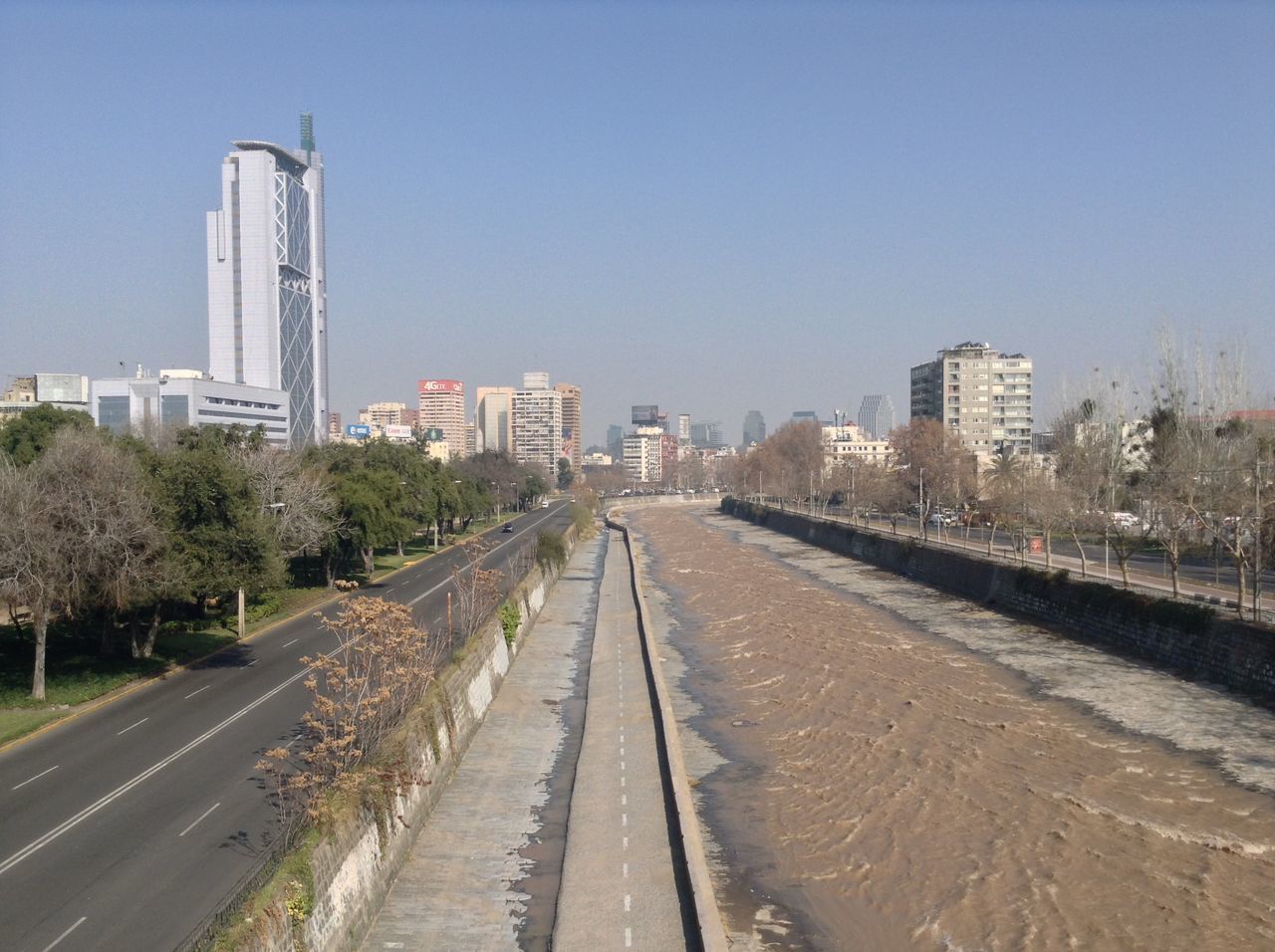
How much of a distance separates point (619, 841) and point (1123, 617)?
962 inches

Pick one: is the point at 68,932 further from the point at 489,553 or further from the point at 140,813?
the point at 489,553

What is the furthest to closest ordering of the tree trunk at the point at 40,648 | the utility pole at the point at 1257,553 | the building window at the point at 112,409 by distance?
the building window at the point at 112,409 < the utility pole at the point at 1257,553 < the tree trunk at the point at 40,648

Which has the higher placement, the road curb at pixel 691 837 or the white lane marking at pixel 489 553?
the white lane marking at pixel 489 553

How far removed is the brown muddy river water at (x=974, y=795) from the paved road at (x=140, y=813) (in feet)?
25.3

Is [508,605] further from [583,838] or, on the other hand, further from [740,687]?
[583,838]

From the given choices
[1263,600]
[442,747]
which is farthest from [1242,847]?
[1263,600]

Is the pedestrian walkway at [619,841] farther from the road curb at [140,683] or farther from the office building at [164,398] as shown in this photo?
the office building at [164,398]

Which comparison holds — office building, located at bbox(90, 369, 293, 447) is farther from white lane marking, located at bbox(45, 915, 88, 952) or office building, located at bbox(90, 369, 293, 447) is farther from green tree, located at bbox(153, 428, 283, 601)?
white lane marking, located at bbox(45, 915, 88, 952)

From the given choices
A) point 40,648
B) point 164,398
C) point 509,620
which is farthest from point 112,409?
point 40,648

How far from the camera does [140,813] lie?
18016 mm

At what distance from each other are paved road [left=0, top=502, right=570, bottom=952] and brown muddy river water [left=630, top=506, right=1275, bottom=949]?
772 centimetres

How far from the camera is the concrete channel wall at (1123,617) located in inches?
1148

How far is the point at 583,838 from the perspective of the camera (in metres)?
18.3

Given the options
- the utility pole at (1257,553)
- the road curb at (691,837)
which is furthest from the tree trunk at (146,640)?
the utility pole at (1257,553)
